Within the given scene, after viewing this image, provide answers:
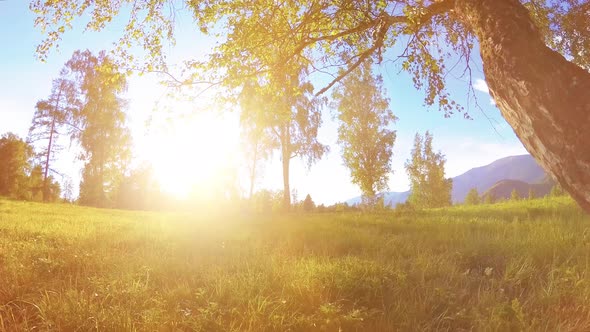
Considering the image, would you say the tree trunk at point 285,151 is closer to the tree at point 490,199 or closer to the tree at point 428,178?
the tree at point 490,199

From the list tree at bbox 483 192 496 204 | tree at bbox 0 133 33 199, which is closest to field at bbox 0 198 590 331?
tree at bbox 483 192 496 204

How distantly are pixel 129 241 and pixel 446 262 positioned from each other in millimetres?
6025

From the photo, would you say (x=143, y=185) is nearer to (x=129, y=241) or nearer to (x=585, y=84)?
(x=129, y=241)

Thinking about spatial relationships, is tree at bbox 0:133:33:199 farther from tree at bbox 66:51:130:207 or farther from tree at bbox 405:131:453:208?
tree at bbox 405:131:453:208

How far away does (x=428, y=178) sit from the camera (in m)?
53.8

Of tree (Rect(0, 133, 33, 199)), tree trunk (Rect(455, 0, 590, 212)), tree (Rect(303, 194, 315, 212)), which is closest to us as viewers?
tree trunk (Rect(455, 0, 590, 212))

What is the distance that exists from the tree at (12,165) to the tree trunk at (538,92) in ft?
146

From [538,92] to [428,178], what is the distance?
176ft

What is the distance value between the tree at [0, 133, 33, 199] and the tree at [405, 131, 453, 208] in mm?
49006

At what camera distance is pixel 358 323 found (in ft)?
10.8

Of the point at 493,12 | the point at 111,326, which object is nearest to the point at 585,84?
the point at 493,12

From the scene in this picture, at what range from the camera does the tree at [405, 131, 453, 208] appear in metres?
52.6

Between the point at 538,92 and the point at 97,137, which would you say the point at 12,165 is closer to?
the point at 97,137

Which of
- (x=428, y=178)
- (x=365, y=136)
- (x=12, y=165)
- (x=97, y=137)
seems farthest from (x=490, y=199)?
(x=12, y=165)
